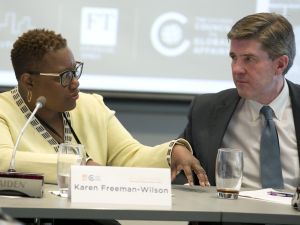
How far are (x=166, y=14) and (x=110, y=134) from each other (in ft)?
5.23

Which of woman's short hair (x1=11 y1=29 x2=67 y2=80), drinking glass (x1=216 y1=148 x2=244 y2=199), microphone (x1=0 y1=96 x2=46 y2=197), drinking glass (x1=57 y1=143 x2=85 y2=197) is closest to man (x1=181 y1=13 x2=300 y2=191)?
drinking glass (x1=216 y1=148 x2=244 y2=199)

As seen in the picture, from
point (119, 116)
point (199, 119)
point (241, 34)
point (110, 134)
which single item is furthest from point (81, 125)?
point (119, 116)

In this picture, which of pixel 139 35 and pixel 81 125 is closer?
pixel 81 125

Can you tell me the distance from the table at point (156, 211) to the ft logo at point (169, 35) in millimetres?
2346

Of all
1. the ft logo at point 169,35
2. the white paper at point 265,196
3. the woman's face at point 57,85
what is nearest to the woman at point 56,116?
the woman's face at point 57,85

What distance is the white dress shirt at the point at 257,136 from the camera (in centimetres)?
284

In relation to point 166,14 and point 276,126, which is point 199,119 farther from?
point 166,14

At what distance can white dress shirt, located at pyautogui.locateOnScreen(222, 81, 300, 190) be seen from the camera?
2838mm

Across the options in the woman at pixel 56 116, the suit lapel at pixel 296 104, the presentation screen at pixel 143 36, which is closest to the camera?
the woman at pixel 56 116

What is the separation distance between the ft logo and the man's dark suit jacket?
138cm

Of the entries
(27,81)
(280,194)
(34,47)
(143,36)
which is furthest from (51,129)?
(143,36)

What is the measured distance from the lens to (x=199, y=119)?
2.99 m

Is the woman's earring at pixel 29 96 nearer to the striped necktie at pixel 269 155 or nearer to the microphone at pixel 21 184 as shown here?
the microphone at pixel 21 184

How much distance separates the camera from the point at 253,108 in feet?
9.66
